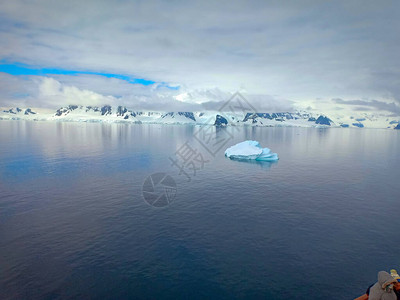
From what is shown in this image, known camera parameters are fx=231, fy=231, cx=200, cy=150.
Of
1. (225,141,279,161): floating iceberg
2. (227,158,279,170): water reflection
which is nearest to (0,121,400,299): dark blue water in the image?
(227,158,279,170): water reflection

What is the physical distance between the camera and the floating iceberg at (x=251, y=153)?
8444 cm

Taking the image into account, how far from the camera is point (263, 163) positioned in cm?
8125

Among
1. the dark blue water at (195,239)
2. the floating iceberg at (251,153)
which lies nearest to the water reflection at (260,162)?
the floating iceberg at (251,153)

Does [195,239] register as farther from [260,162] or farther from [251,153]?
[251,153]

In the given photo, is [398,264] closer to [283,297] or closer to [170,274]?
[283,297]

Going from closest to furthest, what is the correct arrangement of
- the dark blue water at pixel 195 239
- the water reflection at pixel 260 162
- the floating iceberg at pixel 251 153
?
the dark blue water at pixel 195 239 < the water reflection at pixel 260 162 < the floating iceberg at pixel 251 153

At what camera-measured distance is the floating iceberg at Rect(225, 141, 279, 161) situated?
8444cm

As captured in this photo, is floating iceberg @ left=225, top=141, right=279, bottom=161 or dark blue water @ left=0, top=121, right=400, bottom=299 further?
floating iceberg @ left=225, top=141, right=279, bottom=161

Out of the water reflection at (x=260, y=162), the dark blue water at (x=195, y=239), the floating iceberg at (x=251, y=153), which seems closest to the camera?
the dark blue water at (x=195, y=239)

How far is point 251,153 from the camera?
85.6 m

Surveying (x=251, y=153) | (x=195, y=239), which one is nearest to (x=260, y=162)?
(x=251, y=153)

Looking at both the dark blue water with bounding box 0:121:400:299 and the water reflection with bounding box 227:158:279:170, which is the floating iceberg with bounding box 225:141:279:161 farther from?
the dark blue water with bounding box 0:121:400:299

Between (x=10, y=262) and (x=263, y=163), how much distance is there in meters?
71.4

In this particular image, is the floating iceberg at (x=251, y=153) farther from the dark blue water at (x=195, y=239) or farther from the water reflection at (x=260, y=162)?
the dark blue water at (x=195, y=239)
